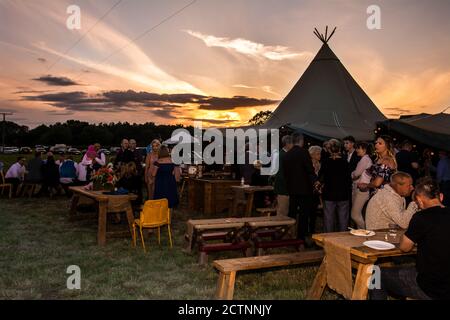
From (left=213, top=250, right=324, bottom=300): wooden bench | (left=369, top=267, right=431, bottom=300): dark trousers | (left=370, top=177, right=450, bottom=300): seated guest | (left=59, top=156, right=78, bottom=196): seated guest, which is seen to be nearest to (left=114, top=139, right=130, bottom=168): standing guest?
(left=59, top=156, right=78, bottom=196): seated guest

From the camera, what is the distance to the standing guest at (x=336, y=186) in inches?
239

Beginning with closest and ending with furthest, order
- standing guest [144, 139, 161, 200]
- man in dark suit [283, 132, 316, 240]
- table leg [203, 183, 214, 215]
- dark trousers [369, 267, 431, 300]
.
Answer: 1. dark trousers [369, 267, 431, 300]
2. man in dark suit [283, 132, 316, 240]
3. standing guest [144, 139, 161, 200]
4. table leg [203, 183, 214, 215]

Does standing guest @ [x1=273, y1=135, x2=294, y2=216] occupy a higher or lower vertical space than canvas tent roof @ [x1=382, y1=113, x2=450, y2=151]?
lower

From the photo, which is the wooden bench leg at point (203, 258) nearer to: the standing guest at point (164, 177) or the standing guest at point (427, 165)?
the standing guest at point (164, 177)

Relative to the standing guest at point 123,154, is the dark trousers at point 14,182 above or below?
below

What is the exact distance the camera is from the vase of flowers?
737cm

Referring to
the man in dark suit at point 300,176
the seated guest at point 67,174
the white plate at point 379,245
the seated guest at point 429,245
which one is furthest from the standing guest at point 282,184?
the seated guest at point 67,174

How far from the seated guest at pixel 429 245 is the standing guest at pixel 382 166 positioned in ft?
6.64

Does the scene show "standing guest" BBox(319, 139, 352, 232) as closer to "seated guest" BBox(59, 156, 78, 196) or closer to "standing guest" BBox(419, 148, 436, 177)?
"standing guest" BBox(419, 148, 436, 177)

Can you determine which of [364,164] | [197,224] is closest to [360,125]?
[364,164]

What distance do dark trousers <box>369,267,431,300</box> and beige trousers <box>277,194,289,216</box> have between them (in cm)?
351

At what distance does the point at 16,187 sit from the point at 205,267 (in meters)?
9.22

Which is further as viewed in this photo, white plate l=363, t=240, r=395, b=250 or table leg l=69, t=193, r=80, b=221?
table leg l=69, t=193, r=80, b=221

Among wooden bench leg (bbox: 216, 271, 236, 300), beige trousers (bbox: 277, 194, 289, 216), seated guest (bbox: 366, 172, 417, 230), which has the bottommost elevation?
wooden bench leg (bbox: 216, 271, 236, 300)
